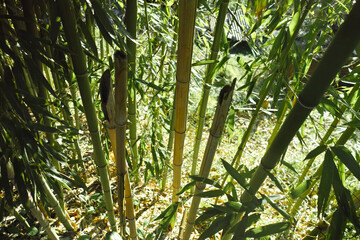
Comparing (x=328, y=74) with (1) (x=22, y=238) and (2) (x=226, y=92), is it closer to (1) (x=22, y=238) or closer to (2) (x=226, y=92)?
(2) (x=226, y=92)

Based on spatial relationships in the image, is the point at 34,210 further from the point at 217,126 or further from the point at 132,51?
the point at 217,126

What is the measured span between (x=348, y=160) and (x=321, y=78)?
0.29m

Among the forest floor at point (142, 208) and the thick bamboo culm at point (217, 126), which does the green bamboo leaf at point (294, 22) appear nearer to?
the thick bamboo culm at point (217, 126)

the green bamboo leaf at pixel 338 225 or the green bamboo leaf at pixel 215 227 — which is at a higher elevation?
the green bamboo leaf at pixel 338 225

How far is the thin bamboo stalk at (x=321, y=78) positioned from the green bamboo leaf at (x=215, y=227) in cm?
25

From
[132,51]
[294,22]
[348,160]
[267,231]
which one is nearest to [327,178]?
[348,160]

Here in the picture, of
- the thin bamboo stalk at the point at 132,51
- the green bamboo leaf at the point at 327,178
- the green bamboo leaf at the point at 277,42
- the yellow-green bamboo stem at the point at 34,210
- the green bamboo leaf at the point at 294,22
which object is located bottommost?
the yellow-green bamboo stem at the point at 34,210

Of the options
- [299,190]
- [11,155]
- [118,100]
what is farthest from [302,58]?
[11,155]

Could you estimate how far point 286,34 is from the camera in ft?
3.12

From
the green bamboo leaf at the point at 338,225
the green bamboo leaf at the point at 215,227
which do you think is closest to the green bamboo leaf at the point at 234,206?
the green bamboo leaf at the point at 215,227

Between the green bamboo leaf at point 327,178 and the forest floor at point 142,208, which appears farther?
the forest floor at point 142,208

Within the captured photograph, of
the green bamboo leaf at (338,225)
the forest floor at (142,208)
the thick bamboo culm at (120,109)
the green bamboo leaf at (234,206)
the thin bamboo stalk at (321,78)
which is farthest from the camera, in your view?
the forest floor at (142,208)

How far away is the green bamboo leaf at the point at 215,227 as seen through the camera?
33.0 inches

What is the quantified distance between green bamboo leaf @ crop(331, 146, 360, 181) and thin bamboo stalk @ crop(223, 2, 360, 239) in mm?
166
